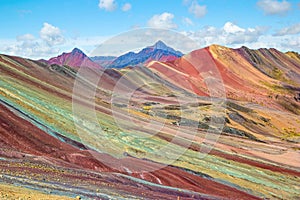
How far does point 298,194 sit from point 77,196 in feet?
106

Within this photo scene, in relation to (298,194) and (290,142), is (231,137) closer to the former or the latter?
(290,142)

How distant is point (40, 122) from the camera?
4434cm

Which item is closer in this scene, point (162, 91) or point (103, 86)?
point (103, 86)

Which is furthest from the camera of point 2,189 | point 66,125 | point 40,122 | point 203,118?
point 203,118

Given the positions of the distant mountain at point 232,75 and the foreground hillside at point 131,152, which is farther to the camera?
the distant mountain at point 232,75

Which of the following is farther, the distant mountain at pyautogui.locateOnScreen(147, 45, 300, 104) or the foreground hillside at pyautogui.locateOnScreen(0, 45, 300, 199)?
the distant mountain at pyautogui.locateOnScreen(147, 45, 300, 104)

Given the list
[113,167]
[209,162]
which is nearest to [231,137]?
[209,162]

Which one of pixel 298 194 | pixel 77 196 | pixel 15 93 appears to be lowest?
pixel 298 194

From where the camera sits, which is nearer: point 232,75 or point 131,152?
point 131,152

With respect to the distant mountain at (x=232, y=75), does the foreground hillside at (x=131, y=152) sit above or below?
below

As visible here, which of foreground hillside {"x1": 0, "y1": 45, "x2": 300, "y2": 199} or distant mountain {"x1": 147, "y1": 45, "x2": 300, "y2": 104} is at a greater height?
distant mountain {"x1": 147, "y1": 45, "x2": 300, "y2": 104}

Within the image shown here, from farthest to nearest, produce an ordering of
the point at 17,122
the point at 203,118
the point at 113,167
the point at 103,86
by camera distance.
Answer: the point at 103,86, the point at 203,118, the point at 17,122, the point at 113,167

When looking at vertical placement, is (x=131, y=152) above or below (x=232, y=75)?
below

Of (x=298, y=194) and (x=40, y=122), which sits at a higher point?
(x=40, y=122)
